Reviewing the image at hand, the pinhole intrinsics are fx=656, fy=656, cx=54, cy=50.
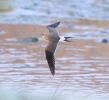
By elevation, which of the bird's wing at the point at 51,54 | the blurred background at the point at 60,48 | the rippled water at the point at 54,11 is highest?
the bird's wing at the point at 51,54

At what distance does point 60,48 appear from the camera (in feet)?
44.2

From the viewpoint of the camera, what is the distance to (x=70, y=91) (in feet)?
30.0

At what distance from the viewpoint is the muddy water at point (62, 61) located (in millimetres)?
9645

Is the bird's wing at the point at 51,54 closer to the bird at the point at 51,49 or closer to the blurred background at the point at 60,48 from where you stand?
the bird at the point at 51,49

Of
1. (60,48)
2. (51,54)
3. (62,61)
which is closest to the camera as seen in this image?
(51,54)

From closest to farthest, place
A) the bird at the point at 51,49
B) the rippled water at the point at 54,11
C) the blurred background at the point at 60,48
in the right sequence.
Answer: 1. the bird at the point at 51,49
2. the blurred background at the point at 60,48
3. the rippled water at the point at 54,11

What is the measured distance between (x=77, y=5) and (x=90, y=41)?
25.1 ft

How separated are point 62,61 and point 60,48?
5.04 ft

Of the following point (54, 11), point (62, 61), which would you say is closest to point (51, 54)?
point (62, 61)

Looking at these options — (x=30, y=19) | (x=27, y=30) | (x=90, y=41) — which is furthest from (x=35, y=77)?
(x=30, y=19)

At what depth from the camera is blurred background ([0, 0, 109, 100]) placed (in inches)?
388

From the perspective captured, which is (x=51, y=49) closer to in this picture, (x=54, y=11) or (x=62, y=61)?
(x=62, y=61)

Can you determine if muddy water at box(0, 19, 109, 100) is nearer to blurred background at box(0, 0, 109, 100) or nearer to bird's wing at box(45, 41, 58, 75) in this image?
blurred background at box(0, 0, 109, 100)

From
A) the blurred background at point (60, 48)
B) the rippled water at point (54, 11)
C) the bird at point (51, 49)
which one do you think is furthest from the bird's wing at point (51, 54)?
the rippled water at point (54, 11)
